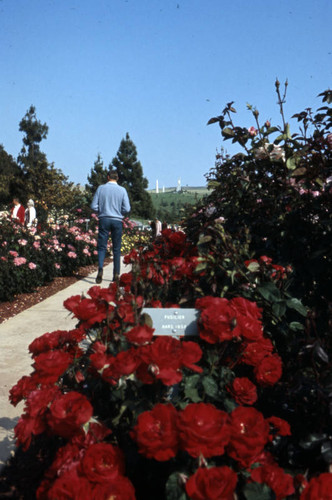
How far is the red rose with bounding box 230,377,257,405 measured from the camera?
4.14ft

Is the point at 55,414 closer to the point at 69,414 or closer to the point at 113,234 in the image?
the point at 69,414

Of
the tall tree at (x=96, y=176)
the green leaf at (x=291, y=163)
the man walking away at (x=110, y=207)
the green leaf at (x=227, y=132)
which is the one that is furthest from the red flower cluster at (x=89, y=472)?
the tall tree at (x=96, y=176)

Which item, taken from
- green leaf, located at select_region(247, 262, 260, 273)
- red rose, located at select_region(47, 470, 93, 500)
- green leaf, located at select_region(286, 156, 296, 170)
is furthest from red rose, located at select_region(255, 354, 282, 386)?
green leaf, located at select_region(286, 156, 296, 170)

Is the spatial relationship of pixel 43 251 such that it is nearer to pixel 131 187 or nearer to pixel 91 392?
Answer: pixel 91 392

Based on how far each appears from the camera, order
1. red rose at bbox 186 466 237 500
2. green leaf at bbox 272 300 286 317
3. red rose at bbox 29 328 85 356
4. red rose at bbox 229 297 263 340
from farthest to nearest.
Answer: green leaf at bbox 272 300 286 317 < red rose at bbox 29 328 85 356 < red rose at bbox 229 297 263 340 < red rose at bbox 186 466 237 500

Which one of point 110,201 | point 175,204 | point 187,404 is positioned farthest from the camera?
point 175,204

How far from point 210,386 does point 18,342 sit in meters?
2.86

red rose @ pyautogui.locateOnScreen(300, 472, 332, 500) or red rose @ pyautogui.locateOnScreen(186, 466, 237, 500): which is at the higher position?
red rose @ pyautogui.locateOnScreen(186, 466, 237, 500)

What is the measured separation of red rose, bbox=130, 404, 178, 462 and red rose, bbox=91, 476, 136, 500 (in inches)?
3.3

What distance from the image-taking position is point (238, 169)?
7.78ft

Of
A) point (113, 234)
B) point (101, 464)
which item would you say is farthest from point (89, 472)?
point (113, 234)

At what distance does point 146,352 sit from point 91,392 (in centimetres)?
36

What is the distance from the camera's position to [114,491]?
0.92 meters

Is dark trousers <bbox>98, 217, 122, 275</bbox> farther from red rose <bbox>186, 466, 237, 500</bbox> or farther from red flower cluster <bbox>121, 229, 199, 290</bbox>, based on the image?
red rose <bbox>186, 466, 237, 500</bbox>
